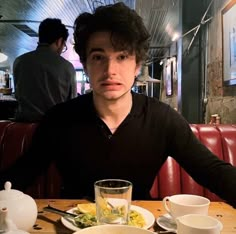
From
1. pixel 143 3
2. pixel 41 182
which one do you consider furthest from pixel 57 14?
pixel 41 182

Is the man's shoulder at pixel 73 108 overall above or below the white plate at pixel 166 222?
above

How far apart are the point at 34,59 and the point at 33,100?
1.14 feet

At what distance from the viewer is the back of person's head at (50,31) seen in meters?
2.96

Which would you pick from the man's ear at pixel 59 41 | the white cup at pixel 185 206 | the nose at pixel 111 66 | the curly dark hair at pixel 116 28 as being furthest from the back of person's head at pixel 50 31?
the white cup at pixel 185 206

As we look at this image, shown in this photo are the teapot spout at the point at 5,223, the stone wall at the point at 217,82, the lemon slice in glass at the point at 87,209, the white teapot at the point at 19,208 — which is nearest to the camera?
the teapot spout at the point at 5,223

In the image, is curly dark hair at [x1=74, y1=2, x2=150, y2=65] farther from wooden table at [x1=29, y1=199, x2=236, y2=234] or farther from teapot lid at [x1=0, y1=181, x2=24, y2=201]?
teapot lid at [x1=0, y1=181, x2=24, y2=201]

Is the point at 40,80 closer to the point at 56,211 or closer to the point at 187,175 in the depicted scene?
the point at 187,175

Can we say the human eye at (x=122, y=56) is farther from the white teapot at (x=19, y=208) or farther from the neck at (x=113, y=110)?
the white teapot at (x=19, y=208)

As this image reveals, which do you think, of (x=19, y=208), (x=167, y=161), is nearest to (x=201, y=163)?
(x=167, y=161)

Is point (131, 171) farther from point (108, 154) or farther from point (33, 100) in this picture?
point (33, 100)

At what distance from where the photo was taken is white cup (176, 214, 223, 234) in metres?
0.78

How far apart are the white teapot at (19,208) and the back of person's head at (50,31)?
221cm

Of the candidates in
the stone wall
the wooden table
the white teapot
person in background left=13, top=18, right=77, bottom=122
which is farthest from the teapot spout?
the stone wall

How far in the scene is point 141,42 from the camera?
164 cm
